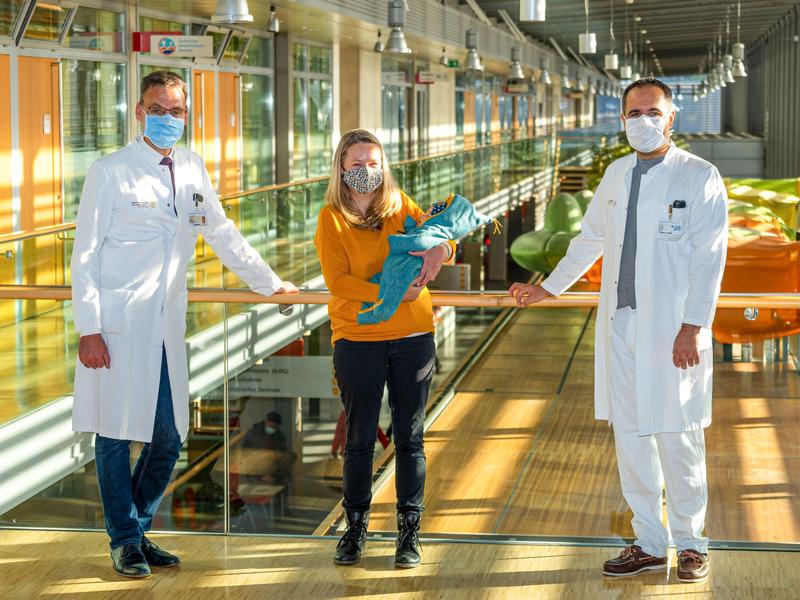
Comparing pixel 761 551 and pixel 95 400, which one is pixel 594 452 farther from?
pixel 95 400

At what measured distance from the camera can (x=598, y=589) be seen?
4.21 metres

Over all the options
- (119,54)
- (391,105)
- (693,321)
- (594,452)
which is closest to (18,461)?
(594,452)

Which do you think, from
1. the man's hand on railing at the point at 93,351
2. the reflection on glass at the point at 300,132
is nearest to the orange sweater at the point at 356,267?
the man's hand on railing at the point at 93,351

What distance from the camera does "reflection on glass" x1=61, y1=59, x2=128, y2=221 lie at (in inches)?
584

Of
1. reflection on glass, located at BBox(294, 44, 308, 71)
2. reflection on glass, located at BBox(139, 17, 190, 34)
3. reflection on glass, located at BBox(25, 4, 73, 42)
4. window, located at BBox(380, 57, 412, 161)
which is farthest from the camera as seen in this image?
window, located at BBox(380, 57, 412, 161)

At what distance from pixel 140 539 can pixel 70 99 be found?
11.4 m

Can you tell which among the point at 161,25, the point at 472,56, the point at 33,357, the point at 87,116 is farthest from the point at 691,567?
the point at 472,56

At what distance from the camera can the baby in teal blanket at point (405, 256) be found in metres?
4.00

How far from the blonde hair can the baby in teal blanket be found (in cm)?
9

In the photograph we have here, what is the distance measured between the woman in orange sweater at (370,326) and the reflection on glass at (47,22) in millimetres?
10646

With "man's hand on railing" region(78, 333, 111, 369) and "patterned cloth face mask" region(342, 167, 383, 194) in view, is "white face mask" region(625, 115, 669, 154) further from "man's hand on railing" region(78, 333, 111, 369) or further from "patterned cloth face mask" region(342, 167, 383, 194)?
"man's hand on railing" region(78, 333, 111, 369)

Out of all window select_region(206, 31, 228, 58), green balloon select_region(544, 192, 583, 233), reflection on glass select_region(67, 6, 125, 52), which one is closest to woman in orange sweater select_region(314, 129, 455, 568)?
reflection on glass select_region(67, 6, 125, 52)

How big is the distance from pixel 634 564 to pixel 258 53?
18706mm

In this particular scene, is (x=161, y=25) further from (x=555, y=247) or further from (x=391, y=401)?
(x=391, y=401)
